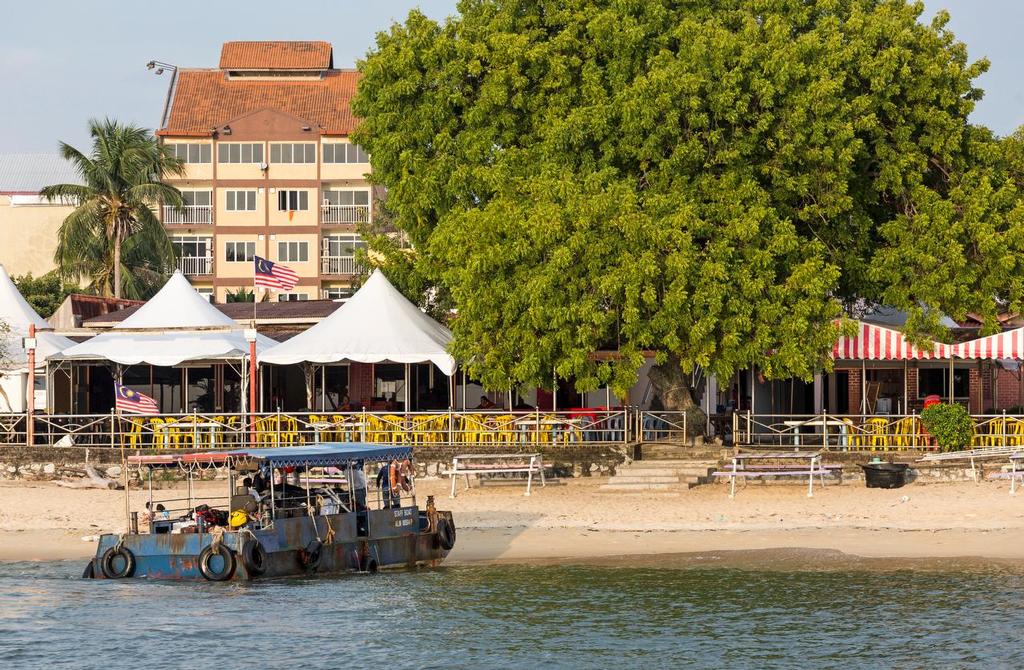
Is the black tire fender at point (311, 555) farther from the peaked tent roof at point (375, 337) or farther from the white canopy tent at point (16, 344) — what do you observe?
the white canopy tent at point (16, 344)

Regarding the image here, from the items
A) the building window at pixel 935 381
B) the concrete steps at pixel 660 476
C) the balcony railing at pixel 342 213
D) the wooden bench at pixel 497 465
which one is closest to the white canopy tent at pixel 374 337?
the wooden bench at pixel 497 465

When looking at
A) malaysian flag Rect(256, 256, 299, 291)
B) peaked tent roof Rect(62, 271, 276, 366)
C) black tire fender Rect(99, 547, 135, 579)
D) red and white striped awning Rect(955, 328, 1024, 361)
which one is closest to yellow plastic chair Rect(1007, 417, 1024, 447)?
red and white striped awning Rect(955, 328, 1024, 361)

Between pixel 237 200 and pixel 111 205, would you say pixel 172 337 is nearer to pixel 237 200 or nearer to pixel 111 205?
pixel 111 205

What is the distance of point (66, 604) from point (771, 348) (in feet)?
55.2

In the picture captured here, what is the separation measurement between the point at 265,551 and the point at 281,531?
0.44 meters

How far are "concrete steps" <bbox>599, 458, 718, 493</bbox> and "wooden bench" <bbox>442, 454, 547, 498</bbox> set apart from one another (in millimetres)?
1569

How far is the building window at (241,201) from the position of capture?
256ft

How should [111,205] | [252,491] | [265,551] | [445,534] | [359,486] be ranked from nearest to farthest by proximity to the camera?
[265,551] → [252,491] → [359,486] → [445,534] → [111,205]

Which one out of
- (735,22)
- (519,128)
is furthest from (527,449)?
(735,22)

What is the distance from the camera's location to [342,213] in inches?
3095

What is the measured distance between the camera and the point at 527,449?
1305 inches

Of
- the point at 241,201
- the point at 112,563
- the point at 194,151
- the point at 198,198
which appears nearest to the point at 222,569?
the point at 112,563

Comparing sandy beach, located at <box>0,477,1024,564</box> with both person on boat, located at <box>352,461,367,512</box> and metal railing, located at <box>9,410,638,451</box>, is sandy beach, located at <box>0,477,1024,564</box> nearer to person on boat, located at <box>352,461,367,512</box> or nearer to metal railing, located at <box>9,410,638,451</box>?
metal railing, located at <box>9,410,638,451</box>

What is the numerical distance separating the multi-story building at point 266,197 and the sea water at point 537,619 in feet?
175
